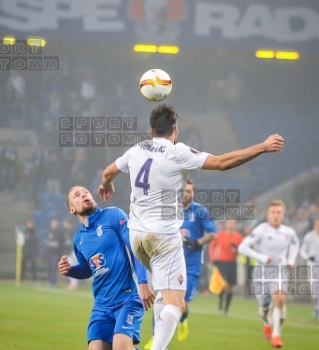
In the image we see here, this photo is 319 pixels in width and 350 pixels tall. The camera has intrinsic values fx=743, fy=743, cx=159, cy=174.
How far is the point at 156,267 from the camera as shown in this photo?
6160 millimetres

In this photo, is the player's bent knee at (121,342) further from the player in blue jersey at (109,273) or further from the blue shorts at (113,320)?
the blue shorts at (113,320)

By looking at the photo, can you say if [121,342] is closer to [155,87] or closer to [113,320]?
[113,320]

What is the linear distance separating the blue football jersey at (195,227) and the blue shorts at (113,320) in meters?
4.03

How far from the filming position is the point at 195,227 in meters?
10.1

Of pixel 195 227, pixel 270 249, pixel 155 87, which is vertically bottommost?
pixel 270 249

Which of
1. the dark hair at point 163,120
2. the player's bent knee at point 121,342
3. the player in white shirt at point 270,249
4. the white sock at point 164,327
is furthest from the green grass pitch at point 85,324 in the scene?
the dark hair at point 163,120

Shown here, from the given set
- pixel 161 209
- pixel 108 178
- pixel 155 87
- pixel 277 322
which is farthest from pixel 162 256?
pixel 277 322

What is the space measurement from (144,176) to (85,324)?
6.39 metres

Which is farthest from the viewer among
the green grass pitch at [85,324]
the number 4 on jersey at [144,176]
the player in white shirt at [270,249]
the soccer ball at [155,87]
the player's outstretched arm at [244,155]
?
the player in white shirt at [270,249]

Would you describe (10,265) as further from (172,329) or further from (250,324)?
(172,329)

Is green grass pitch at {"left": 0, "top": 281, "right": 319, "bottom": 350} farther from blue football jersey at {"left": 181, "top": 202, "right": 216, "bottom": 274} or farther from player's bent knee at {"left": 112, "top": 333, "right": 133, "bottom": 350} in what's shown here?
player's bent knee at {"left": 112, "top": 333, "right": 133, "bottom": 350}

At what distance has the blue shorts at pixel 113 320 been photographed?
5797 millimetres

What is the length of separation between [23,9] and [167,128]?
752 inches

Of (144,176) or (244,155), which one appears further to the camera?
(144,176)
